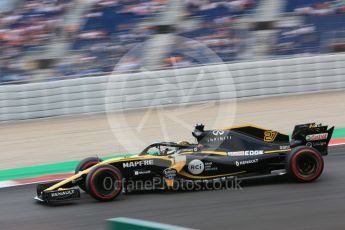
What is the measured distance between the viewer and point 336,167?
346 inches

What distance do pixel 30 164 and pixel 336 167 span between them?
16.4 ft

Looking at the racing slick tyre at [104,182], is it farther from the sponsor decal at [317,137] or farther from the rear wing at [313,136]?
the sponsor decal at [317,137]

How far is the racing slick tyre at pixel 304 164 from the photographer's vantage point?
763cm

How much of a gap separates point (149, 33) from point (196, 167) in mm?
9032

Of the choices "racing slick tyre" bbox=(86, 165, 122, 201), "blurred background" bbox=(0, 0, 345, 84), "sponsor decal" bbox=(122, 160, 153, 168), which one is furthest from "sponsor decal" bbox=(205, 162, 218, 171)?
"blurred background" bbox=(0, 0, 345, 84)

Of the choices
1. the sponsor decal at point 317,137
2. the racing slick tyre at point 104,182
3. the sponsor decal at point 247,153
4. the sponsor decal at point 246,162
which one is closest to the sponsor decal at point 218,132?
the sponsor decal at point 247,153

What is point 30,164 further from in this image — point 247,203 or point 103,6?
point 103,6

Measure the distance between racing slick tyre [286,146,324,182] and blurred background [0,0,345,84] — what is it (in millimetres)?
8087

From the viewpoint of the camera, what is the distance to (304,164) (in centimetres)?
775

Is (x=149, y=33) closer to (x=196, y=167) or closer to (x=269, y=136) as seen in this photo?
(x=269, y=136)

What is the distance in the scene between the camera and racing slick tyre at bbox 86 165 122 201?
23.3ft

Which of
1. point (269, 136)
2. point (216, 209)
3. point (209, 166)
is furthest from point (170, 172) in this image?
point (269, 136)

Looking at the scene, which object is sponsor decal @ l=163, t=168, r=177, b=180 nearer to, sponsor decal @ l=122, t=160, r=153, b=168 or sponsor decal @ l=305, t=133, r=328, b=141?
sponsor decal @ l=122, t=160, r=153, b=168

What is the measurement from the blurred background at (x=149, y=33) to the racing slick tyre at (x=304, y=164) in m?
8.09
